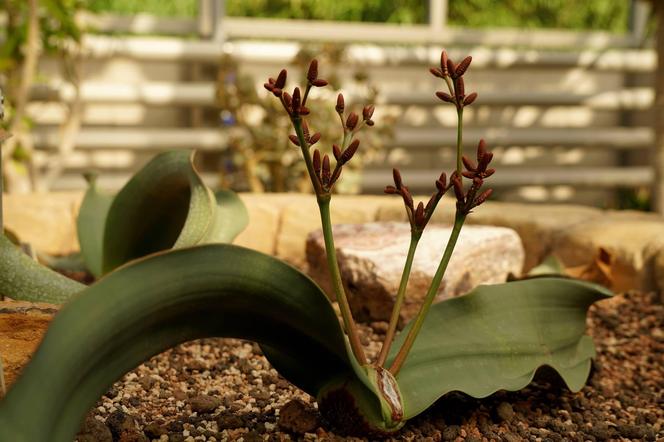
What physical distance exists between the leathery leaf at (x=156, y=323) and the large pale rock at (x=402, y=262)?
91 centimetres

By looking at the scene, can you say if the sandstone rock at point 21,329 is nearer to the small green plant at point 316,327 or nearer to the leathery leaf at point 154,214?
the small green plant at point 316,327

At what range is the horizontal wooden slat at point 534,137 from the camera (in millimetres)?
5121

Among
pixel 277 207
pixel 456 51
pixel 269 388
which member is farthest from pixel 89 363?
pixel 456 51

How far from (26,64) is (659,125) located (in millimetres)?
2946

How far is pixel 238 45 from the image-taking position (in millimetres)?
4809

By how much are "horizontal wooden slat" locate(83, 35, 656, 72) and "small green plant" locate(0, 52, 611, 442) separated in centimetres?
339

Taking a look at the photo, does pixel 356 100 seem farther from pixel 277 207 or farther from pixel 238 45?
pixel 277 207

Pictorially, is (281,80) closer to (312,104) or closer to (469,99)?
(469,99)

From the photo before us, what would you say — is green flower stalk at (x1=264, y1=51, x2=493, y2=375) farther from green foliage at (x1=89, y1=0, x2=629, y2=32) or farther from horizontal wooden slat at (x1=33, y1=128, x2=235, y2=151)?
green foliage at (x1=89, y1=0, x2=629, y2=32)

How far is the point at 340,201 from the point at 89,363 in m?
2.15

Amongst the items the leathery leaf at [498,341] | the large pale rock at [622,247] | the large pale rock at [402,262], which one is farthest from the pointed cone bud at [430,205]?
the large pale rock at [622,247]

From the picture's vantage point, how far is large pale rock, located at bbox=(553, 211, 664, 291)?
7.89ft

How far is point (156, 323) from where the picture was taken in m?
0.99

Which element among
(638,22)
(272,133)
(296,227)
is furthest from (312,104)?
(638,22)
